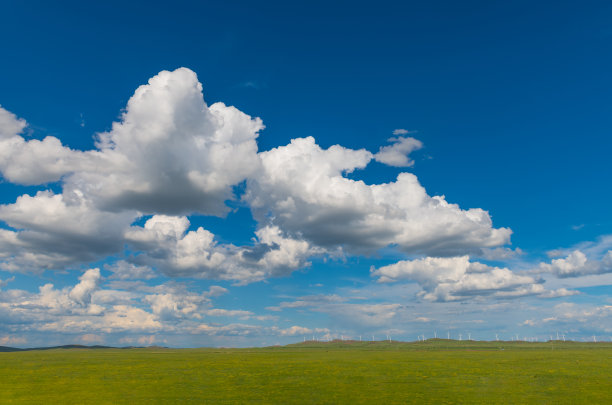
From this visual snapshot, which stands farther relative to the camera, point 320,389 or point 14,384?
point 14,384

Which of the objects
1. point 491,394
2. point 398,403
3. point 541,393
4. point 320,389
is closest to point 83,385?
point 320,389

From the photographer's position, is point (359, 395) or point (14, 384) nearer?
point (359, 395)

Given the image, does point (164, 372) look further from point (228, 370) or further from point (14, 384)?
point (14, 384)

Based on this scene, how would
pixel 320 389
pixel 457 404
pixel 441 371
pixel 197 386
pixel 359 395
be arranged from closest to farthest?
pixel 457 404 < pixel 359 395 < pixel 320 389 < pixel 197 386 < pixel 441 371

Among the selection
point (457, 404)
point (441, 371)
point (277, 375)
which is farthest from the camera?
point (441, 371)

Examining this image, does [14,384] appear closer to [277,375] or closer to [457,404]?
[277,375]

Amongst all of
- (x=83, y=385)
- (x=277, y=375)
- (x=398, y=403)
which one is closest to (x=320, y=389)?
(x=398, y=403)

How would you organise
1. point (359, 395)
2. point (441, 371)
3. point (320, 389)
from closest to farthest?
point (359, 395) → point (320, 389) → point (441, 371)

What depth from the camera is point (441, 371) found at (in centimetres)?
9288

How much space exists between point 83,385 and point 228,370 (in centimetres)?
3192

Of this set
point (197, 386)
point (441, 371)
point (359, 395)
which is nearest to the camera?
point (359, 395)

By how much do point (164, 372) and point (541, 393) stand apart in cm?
7281

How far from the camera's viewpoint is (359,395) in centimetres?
6303

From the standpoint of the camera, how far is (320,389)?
68.6 m
